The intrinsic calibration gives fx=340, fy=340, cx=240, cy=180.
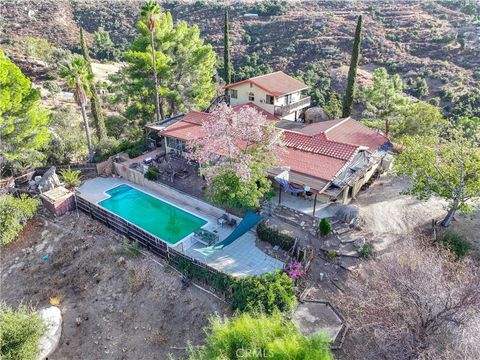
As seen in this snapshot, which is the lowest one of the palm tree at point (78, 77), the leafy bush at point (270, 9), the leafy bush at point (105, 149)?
the leafy bush at point (105, 149)

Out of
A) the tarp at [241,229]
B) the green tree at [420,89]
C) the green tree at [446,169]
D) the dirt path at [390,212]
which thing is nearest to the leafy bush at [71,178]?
the tarp at [241,229]

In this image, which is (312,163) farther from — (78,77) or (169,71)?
(169,71)

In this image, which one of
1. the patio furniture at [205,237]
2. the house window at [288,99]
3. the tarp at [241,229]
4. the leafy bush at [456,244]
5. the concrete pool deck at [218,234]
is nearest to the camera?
the leafy bush at [456,244]

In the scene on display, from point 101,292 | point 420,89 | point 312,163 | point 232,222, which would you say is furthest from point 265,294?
point 420,89

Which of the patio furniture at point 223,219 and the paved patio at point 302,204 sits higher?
the paved patio at point 302,204

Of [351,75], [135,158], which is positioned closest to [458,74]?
[351,75]

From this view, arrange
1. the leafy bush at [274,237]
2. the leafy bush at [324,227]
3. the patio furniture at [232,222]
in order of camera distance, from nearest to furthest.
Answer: the leafy bush at [274,237], the leafy bush at [324,227], the patio furniture at [232,222]

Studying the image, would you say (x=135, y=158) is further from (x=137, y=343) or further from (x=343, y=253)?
(x=343, y=253)

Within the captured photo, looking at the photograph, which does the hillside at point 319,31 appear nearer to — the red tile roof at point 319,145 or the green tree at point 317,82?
the green tree at point 317,82
